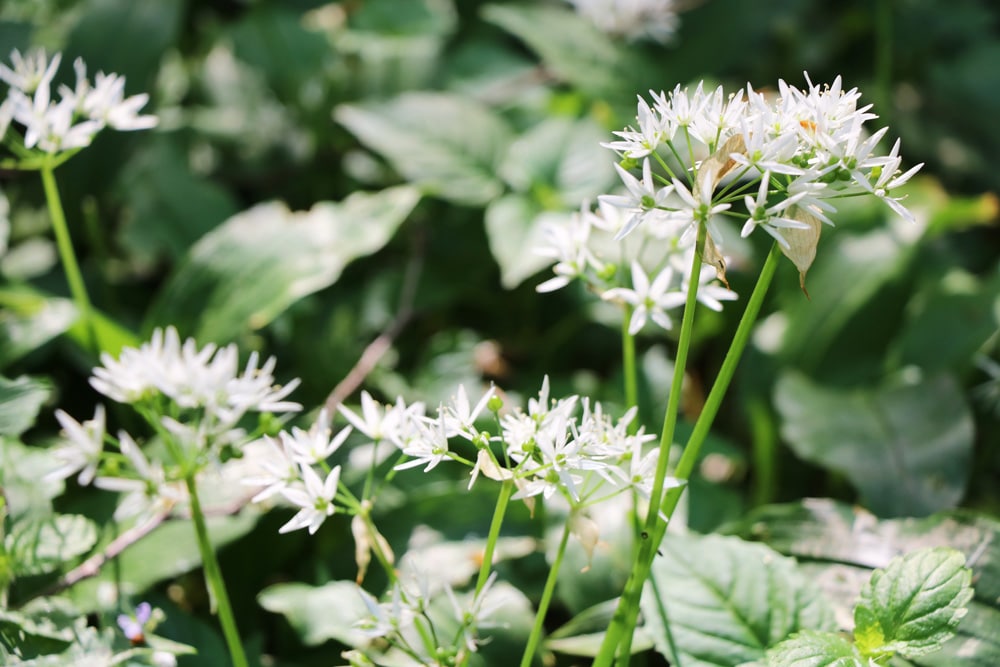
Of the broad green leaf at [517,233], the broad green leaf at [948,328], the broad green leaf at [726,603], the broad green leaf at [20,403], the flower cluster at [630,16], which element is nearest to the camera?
the broad green leaf at [726,603]

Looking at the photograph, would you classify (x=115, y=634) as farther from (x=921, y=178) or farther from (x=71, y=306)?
(x=921, y=178)

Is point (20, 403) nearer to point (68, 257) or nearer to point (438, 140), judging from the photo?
point (68, 257)

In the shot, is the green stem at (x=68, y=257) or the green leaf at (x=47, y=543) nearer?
the green leaf at (x=47, y=543)

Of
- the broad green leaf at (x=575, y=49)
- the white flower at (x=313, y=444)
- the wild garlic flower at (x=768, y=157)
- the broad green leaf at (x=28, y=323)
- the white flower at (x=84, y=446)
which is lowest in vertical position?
the white flower at (x=84, y=446)

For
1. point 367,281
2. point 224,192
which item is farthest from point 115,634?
point 224,192

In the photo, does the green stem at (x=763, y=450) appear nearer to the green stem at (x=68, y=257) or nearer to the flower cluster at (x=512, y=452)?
the flower cluster at (x=512, y=452)

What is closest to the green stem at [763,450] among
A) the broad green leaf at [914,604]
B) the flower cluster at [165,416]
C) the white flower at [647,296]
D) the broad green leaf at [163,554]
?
the broad green leaf at [914,604]

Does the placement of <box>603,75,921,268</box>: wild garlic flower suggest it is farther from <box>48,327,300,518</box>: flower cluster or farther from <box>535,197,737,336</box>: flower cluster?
<box>48,327,300,518</box>: flower cluster

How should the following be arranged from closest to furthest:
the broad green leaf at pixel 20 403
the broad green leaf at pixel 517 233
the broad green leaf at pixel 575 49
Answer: the broad green leaf at pixel 20 403 → the broad green leaf at pixel 517 233 → the broad green leaf at pixel 575 49
